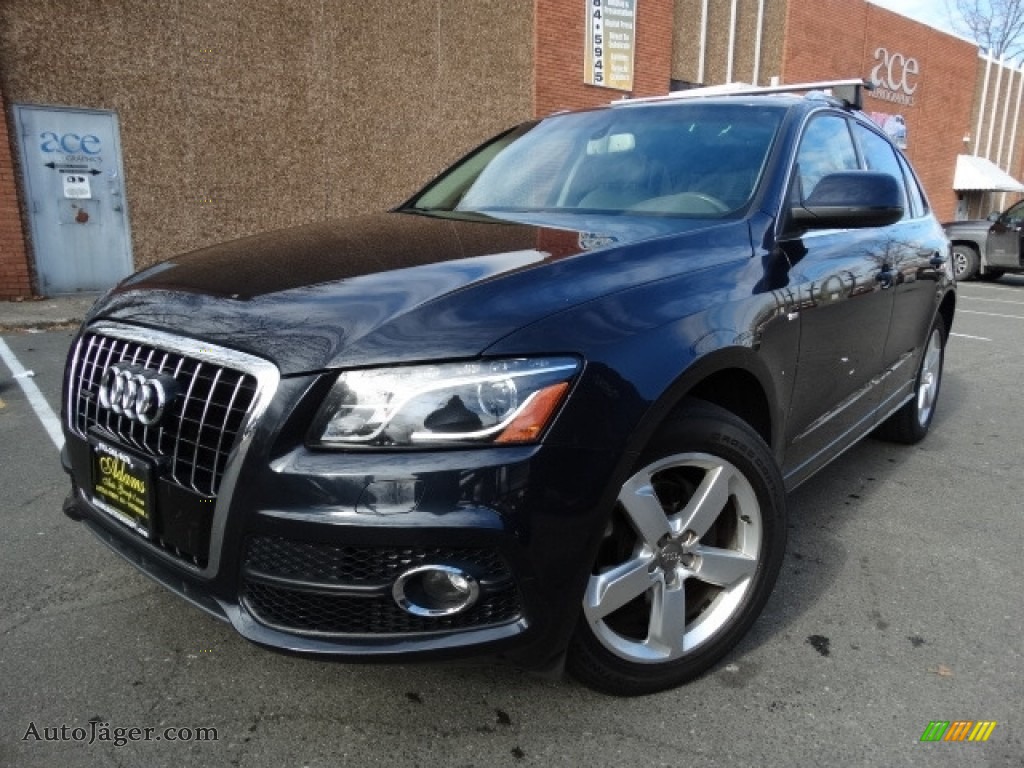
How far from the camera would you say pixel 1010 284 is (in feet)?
49.9

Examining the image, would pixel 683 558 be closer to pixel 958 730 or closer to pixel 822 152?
pixel 958 730

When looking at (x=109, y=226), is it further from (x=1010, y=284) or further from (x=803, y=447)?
(x=1010, y=284)

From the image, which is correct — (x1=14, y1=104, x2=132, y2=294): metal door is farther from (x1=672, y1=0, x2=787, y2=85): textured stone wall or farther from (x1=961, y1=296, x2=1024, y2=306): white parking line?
(x1=961, y1=296, x2=1024, y2=306): white parking line

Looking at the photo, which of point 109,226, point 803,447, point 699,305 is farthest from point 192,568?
point 109,226

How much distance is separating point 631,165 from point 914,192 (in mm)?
2239

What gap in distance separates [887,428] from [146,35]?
976 cm

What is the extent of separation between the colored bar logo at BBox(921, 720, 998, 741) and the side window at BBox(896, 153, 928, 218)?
2.88 metres

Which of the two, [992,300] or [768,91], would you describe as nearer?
[768,91]

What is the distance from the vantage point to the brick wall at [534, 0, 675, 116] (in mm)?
13844

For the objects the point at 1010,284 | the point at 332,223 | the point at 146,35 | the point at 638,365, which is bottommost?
the point at 1010,284

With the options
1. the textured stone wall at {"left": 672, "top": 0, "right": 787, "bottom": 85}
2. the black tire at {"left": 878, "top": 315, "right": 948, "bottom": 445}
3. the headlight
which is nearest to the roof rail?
the black tire at {"left": 878, "top": 315, "right": 948, "bottom": 445}

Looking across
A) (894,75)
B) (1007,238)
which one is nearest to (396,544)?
(1007,238)

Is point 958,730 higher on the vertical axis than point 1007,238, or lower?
lower

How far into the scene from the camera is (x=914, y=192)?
439 centimetres
